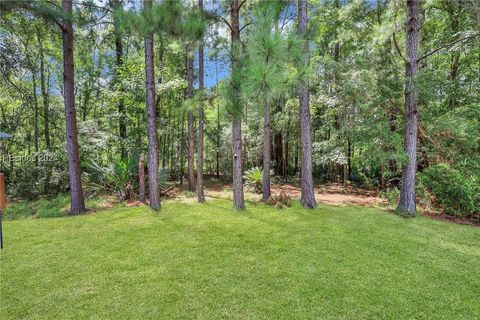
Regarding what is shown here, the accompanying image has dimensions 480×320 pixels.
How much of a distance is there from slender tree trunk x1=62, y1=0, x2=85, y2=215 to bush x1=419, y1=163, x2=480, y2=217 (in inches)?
297

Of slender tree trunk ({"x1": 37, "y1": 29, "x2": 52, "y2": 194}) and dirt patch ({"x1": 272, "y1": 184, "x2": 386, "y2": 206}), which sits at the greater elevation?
slender tree trunk ({"x1": 37, "y1": 29, "x2": 52, "y2": 194})

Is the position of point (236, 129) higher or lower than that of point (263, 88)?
lower

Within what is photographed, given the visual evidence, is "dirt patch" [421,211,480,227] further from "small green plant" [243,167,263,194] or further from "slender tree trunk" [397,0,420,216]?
"small green plant" [243,167,263,194]

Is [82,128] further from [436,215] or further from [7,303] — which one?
[436,215]

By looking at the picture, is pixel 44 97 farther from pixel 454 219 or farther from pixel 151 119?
pixel 454 219

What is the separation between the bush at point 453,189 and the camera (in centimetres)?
519

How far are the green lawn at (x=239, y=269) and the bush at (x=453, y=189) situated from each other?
88 cm

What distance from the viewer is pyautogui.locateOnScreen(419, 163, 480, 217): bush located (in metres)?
5.19

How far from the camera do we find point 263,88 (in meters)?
3.59

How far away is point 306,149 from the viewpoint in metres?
5.82

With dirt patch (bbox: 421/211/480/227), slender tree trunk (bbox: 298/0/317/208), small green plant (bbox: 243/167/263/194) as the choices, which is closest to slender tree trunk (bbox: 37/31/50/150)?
small green plant (bbox: 243/167/263/194)

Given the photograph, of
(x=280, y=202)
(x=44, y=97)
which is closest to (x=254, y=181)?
(x=280, y=202)

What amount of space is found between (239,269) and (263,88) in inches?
91.3

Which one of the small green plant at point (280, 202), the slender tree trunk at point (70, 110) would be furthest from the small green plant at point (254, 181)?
the slender tree trunk at point (70, 110)
